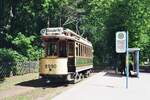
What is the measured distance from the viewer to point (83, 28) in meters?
58.6

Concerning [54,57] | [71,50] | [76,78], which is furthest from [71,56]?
[76,78]

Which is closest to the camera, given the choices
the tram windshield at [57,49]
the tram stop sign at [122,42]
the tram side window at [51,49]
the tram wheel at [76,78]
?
the tram stop sign at [122,42]

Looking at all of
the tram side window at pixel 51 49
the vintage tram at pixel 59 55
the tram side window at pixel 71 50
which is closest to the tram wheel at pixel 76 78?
the vintage tram at pixel 59 55

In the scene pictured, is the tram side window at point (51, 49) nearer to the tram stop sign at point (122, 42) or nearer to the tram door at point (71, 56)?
the tram door at point (71, 56)

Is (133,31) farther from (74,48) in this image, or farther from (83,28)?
(74,48)

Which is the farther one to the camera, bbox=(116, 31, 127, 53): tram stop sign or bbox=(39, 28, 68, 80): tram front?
bbox=(39, 28, 68, 80): tram front

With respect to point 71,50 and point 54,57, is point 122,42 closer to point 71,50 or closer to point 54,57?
point 71,50

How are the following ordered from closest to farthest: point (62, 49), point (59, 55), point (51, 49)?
point (59, 55) < point (62, 49) < point (51, 49)

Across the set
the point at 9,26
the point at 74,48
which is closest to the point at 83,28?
the point at 9,26

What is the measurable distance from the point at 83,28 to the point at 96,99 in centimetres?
4164

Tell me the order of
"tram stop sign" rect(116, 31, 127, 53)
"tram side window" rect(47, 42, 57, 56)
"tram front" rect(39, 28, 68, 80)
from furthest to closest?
"tram side window" rect(47, 42, 57, 56), "tram front" rect(39, 28, 68, 80), "tram stop sign" rect(116, 31, 127, 53)

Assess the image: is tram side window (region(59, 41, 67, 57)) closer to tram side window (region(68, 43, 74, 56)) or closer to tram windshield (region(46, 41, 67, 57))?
tram windshield (region(46, 41, 67, 57))

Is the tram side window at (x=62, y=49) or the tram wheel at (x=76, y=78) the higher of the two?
the tram side window at (x=62, y=49)

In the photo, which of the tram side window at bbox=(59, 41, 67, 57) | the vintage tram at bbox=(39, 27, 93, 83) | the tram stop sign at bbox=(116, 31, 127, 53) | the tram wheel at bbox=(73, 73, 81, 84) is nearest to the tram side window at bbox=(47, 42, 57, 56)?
the vintage tram at bbox=(39, 27, 93, 83)
